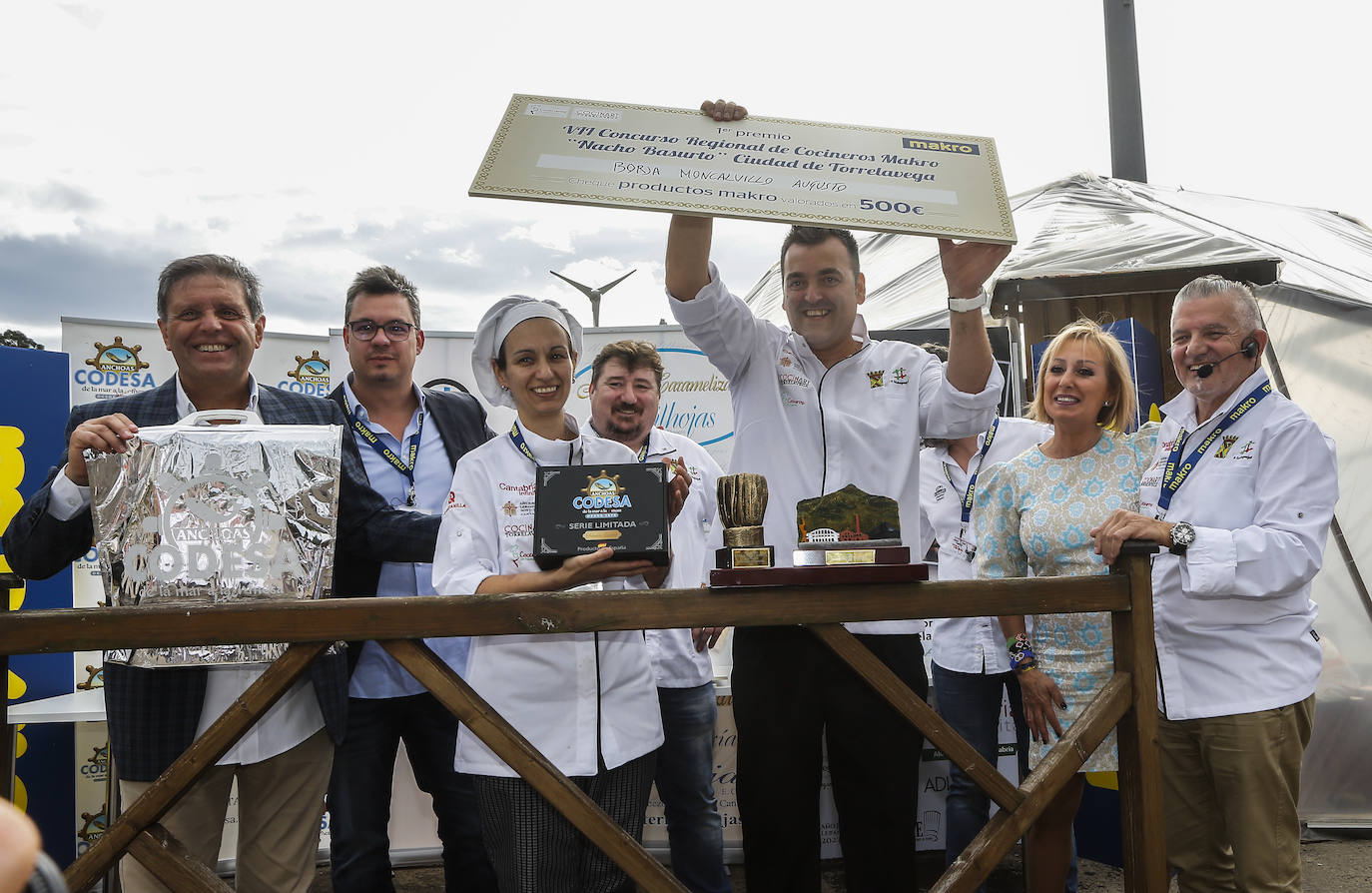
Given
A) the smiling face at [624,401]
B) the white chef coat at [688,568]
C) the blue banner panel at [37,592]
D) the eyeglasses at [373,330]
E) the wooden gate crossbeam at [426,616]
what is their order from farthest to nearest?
the blue banner panel at [37,592], the smiling face at [624,401], the white chef coat at [688,568], the eyeglasses at [373,330], the wooden gate crossbeam at [426,616]

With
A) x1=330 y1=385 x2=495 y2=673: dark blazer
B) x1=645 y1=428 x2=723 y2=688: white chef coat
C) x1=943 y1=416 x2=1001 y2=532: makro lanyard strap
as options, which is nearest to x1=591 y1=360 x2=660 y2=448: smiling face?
x1=645 y1=428 x2=723 y2=688: white chef coat

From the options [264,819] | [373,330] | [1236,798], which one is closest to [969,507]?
[1236,798]

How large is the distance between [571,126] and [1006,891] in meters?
3.32

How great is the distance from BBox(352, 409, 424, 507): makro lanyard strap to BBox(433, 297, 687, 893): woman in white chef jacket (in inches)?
21.5

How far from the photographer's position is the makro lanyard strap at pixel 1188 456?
94.1 inches

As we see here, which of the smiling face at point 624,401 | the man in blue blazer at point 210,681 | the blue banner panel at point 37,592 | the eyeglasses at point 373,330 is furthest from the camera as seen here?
the blue banner panel at point 37,592

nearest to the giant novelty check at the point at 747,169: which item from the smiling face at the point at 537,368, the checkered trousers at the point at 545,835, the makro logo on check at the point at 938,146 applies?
the makro logo on check at the point at 938,146

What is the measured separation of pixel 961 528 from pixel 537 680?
6.19ft

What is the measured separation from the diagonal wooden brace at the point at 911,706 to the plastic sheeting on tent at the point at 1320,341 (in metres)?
3.31

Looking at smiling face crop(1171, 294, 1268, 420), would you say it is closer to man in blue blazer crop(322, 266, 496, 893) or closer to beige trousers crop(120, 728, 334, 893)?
man in blue blazer crop(322, 266, 496, 893)

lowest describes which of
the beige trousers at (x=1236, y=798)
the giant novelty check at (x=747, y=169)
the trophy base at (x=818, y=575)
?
the beige trousers at (x=1236, y=798)

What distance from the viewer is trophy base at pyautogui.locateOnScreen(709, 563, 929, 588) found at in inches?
66.8

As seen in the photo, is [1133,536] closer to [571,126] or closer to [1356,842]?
[571,126]

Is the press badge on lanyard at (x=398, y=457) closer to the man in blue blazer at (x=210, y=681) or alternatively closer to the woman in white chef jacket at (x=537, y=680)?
the man in blue blazer at (x=210, y=681)
